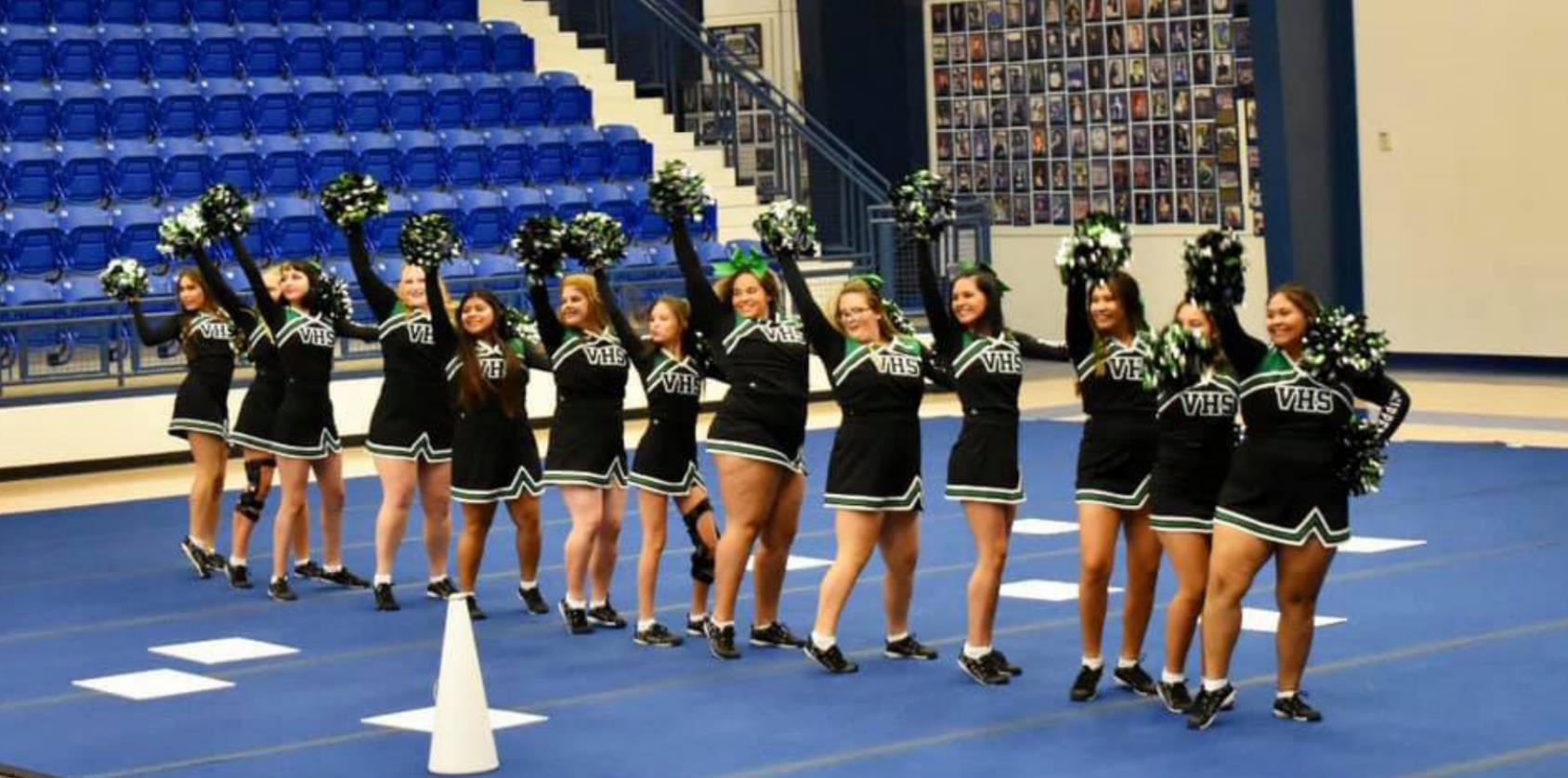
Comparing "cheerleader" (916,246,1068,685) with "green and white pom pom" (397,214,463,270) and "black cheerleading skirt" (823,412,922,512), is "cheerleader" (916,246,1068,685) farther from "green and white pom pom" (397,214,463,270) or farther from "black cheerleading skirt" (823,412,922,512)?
"green and white pom pom" (397,214,463,270)

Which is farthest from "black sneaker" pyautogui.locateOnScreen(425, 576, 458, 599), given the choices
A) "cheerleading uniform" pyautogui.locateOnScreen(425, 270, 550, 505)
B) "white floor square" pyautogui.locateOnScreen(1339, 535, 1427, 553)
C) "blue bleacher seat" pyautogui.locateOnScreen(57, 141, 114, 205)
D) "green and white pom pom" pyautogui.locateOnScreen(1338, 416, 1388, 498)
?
"blue bleacher seat" pyautogui.locateOnScreen(57, 141, 114, 205)

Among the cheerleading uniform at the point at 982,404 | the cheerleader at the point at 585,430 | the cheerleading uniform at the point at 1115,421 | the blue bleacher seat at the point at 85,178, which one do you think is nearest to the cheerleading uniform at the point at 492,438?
the cheerleader at the point at 585,430

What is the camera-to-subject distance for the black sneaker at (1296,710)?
8.94 meters

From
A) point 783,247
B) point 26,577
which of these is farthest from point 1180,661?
point 26,577

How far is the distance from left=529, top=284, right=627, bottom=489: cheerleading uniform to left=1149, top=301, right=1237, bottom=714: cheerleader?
3.08 meters

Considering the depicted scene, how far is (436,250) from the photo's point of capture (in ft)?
38.1

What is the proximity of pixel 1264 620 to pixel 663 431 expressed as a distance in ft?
8.71

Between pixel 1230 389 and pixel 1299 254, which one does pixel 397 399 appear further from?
pixel 1299 254

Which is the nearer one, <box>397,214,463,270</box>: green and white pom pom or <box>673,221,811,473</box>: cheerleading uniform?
<box>673,221,811,473</box>: cheerleading uniform

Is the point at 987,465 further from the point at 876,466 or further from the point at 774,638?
the point at 774,638

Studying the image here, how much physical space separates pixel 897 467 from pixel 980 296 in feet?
2.49

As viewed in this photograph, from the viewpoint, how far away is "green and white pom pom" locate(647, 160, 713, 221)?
36.0 feet

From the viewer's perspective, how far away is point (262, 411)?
13445 millimetres

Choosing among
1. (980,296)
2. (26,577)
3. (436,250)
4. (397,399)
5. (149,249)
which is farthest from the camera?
(149,249)
